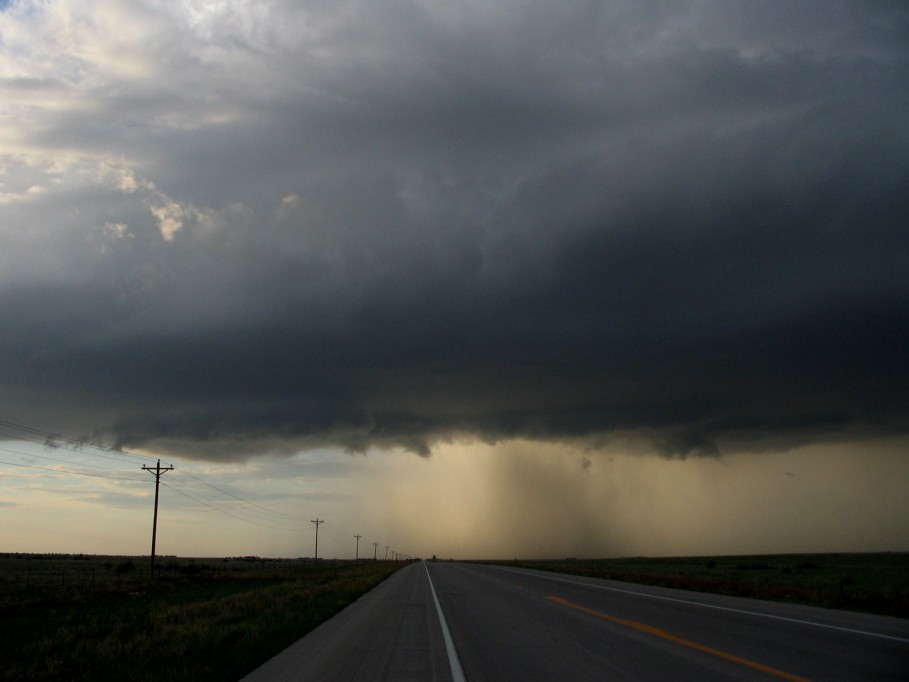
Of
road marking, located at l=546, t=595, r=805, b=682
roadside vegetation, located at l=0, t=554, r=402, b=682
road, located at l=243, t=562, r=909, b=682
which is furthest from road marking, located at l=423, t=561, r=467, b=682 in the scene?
road marking, located at l=546, t=595, r=805, b=682

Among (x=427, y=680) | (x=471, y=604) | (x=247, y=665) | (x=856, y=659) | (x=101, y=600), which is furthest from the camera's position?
(x=101, y=600)

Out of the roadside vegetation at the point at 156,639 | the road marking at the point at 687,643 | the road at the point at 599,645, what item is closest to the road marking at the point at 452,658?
the road at the point at 599,645

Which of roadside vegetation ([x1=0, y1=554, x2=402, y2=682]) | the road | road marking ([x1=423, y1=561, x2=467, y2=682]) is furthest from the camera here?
roadside vegetation ([x1=0, y1=554, x2=402, y2=682])

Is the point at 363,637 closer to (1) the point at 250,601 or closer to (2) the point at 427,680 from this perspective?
(2) the point at 427,680

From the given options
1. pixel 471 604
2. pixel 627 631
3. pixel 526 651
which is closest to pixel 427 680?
pixel 526 651

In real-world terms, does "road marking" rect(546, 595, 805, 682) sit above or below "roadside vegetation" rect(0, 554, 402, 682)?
above

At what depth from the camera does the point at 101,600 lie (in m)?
39.9

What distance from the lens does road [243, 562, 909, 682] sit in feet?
35.8

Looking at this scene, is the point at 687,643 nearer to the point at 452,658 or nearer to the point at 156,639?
the point at 452,658

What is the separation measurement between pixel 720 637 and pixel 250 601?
2214 centimetres

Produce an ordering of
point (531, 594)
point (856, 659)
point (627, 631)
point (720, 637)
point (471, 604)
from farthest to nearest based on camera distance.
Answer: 1. point (531, 594)
2. point (471, 604)
3. point (627, 631)
4. point (720, 637)
5. point (856, 659)

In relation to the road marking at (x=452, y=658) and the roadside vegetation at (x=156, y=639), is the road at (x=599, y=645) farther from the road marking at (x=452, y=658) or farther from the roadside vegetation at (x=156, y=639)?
the roadside vegetation at (x=156, y=639)

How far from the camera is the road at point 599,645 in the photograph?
1090cm

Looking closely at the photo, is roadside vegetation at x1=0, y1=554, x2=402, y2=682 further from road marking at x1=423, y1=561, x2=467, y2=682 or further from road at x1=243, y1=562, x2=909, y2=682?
road marking at x1=423, y1=561, x2=467, y2=682
